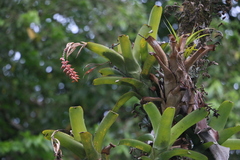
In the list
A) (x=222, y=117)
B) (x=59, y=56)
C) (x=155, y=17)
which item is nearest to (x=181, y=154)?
(x=222, y=117)

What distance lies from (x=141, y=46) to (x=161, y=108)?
196 mm

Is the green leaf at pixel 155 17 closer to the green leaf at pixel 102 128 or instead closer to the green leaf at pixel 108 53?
the green leaf at pixel 108 53

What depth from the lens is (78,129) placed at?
1028mm

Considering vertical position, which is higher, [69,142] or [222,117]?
[222,117]

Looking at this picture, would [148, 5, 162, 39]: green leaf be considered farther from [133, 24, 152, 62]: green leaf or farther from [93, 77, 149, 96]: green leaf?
[93, 77, 149, 96]: green leaf

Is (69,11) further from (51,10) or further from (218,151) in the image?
(218,151)

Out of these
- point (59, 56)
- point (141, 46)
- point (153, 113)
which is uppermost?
point (141, 46)

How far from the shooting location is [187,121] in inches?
39.2

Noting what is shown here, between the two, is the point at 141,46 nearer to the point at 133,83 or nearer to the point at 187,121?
the point at 133,83

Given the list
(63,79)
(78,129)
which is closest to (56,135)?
(78,129)

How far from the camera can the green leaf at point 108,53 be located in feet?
3.69

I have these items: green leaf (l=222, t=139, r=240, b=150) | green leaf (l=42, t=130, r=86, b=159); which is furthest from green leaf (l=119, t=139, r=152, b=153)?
green leaf (l=222, t=139, r=240, b=150)

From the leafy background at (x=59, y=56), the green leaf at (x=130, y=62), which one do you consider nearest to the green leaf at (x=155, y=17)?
the green leaf at (x=130, y=62)

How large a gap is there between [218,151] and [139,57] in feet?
1.18
